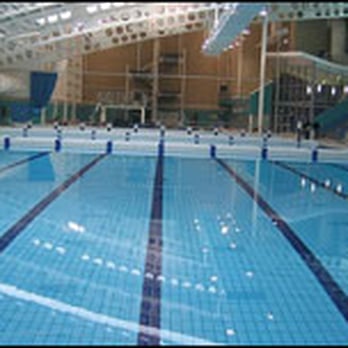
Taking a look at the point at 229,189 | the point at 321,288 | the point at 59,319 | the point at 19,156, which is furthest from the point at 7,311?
the point at 19,156

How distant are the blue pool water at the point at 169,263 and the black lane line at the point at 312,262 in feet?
0.05

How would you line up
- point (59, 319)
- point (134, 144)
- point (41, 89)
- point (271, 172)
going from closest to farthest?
point (59, 319), point (271, 172), point (134, 144), point (41, 89)

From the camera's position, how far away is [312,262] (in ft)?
16.5

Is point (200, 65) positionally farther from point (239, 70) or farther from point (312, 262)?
point (312, 262)

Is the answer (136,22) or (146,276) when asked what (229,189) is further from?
(136,22)

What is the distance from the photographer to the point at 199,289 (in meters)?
4.17

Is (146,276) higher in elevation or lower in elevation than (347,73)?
lower

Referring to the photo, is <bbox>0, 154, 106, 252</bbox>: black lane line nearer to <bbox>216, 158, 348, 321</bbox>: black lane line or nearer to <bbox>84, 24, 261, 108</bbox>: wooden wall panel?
<bbox>216, 158, 348, 321</bbox>: black lane line

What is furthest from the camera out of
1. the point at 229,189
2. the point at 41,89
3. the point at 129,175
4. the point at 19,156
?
the point at 41,89

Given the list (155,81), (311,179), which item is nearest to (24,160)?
(311,179)

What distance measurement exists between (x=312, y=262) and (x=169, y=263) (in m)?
1.27

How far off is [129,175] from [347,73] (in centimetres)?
1476

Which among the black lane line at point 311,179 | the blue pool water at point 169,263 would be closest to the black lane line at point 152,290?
the blue pool water at point 169,263

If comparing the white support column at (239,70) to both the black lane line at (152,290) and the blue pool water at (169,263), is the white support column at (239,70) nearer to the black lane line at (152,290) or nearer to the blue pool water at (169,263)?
the blue pool water at (169,263)
